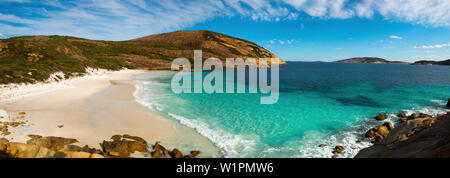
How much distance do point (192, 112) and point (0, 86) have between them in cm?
2346

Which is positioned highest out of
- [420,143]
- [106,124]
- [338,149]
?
[420,143]

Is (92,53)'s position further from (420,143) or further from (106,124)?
(420,143)

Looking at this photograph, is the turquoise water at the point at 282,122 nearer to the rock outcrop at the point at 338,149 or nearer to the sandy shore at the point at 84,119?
the rock outcrop at the point at 338,149

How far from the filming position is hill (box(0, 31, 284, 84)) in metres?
31.1

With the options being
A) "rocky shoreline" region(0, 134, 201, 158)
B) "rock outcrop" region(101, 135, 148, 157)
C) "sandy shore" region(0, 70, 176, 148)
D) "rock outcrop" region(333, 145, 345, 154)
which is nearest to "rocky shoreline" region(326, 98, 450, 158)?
"rock outcrop" region(333, 145, 345, 154)

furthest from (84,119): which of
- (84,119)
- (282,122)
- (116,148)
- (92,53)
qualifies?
(92,53)

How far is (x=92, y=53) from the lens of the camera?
304ft

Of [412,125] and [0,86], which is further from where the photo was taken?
[0,86]

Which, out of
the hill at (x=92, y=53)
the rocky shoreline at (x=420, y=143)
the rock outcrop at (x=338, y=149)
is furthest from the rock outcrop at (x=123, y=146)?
the hill at (x=92, y=53)

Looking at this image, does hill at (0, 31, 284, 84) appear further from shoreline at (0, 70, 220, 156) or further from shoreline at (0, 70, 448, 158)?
shoreline at (0, 70, 448, 158)
